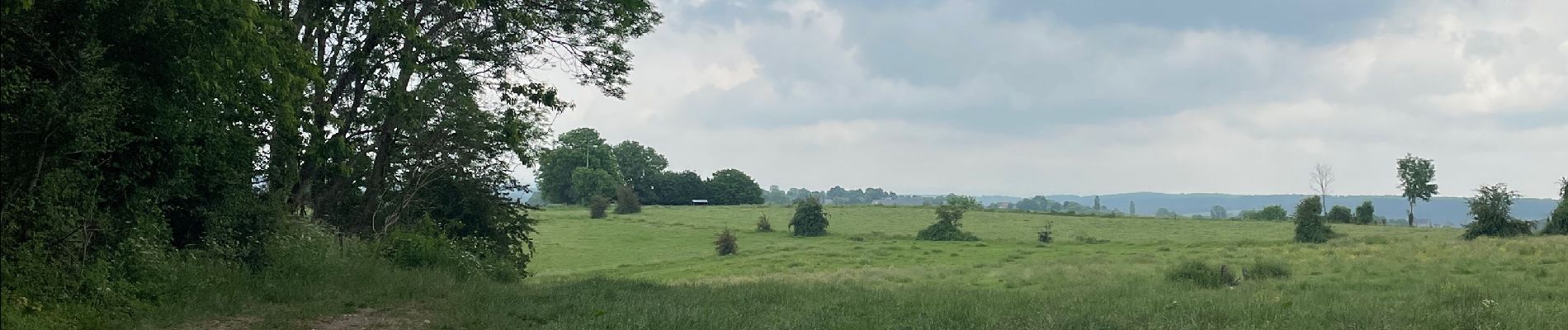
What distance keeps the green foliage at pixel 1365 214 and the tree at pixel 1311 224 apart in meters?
16.8

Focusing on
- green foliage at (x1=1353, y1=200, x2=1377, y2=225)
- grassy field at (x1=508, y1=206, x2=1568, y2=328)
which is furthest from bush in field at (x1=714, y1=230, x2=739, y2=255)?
green foliage at (x1=1353, y1=200, x2=1377, y2=225)

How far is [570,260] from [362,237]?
3550cm

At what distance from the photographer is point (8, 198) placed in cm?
883

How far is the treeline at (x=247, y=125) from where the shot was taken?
361 inches

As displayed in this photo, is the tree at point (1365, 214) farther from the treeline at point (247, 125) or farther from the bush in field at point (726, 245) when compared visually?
the treeline at point (247, 125)

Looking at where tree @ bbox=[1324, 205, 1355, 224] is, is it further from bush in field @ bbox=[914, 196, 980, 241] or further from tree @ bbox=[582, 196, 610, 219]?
tree @ bbox=[582, 196, 610, 219]

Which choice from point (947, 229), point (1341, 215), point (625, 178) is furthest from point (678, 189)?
point (1341, 215)

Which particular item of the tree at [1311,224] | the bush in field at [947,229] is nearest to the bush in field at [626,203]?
the bush in field at [947,229]

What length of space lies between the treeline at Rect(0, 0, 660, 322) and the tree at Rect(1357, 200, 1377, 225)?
77014 millimetres

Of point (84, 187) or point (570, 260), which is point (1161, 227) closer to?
point (570, 260)

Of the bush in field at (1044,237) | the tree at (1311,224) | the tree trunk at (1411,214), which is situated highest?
the tree trunk at (1411,214)

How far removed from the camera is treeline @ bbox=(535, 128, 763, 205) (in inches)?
4122

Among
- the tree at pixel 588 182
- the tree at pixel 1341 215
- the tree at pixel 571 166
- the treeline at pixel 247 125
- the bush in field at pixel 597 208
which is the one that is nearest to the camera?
the treeline at pixel 247 125

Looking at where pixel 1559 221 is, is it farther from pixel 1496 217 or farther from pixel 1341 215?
pixel 1341 215
